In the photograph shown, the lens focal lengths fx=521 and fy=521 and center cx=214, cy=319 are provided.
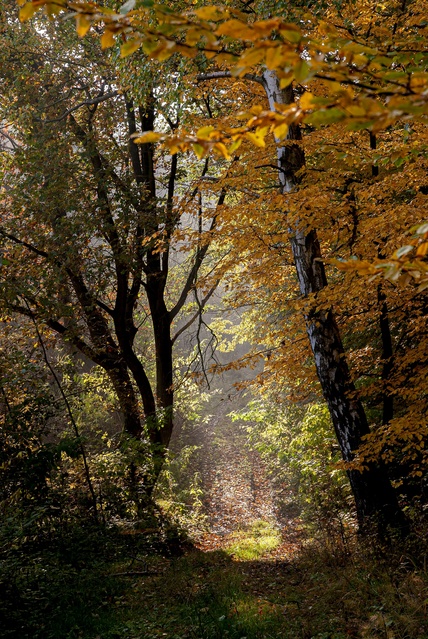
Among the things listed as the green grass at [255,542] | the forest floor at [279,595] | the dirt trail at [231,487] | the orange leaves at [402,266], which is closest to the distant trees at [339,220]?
the orange leaves at [402,266]

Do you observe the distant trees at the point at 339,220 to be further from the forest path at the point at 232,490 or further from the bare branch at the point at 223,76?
the forest path at the point at 232,490

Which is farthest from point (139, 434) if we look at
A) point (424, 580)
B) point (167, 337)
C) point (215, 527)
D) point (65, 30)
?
point (65, 30)

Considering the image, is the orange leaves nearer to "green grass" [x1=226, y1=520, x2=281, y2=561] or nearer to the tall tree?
the tall tree

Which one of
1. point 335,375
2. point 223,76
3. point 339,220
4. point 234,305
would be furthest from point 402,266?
point 234,305

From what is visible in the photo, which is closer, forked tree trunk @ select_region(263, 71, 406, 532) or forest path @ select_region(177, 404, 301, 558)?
forked tree trunk @ select_region(263, 71, 406, 532)

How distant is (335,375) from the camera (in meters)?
6.23

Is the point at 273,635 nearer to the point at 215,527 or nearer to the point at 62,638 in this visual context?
the point at 62,638

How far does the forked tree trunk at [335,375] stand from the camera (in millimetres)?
6094

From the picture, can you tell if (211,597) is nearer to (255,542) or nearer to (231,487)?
(255,542)

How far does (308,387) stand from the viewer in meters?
7.50

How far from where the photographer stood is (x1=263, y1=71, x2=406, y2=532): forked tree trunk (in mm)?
6094

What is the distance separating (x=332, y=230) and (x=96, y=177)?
4.38m

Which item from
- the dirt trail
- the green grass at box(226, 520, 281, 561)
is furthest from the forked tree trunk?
the dirt trail

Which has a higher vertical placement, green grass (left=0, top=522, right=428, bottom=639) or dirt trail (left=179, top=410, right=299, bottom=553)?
dirt trail (left=179, top=410, right=299, bottom=553)
